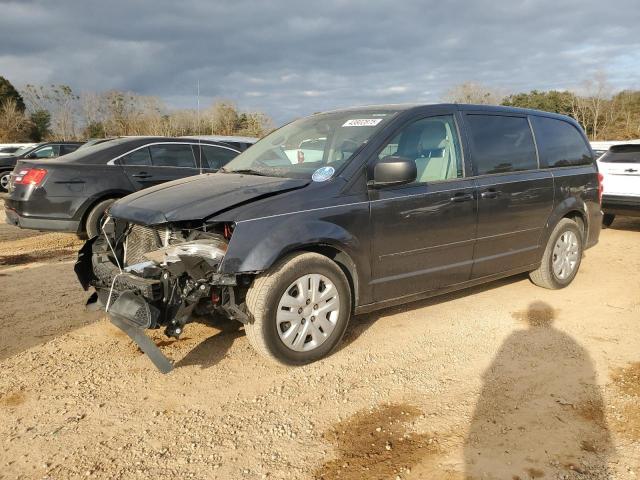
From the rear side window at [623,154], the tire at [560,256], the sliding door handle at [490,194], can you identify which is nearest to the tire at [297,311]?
the sliding door handle at [490,194]

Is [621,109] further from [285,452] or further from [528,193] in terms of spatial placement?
[285,452]

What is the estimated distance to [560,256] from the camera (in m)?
5.58

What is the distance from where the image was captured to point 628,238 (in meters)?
8.89

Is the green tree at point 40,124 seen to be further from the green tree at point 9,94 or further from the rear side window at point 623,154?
the rear side window at point 623,154

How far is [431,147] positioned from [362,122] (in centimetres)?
64

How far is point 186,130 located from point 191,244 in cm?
1347

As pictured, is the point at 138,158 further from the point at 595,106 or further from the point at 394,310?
the point at 595,106

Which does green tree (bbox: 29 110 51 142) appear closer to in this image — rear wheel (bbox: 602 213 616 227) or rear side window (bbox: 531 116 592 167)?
rear wheel (bbox: 602 213 616 227)

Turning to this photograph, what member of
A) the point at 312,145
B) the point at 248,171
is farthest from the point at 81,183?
the point at 312,145

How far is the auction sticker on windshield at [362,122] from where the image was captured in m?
4.18

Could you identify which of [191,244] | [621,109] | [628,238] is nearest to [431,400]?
[191,244]

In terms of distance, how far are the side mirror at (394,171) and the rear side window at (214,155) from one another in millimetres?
4914

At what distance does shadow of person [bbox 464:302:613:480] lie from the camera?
2.62 m

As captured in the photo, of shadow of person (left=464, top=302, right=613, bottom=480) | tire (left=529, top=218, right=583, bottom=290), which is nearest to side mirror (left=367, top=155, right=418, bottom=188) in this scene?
shadow of person (left=464, top=302, right=613, bottom=480)
